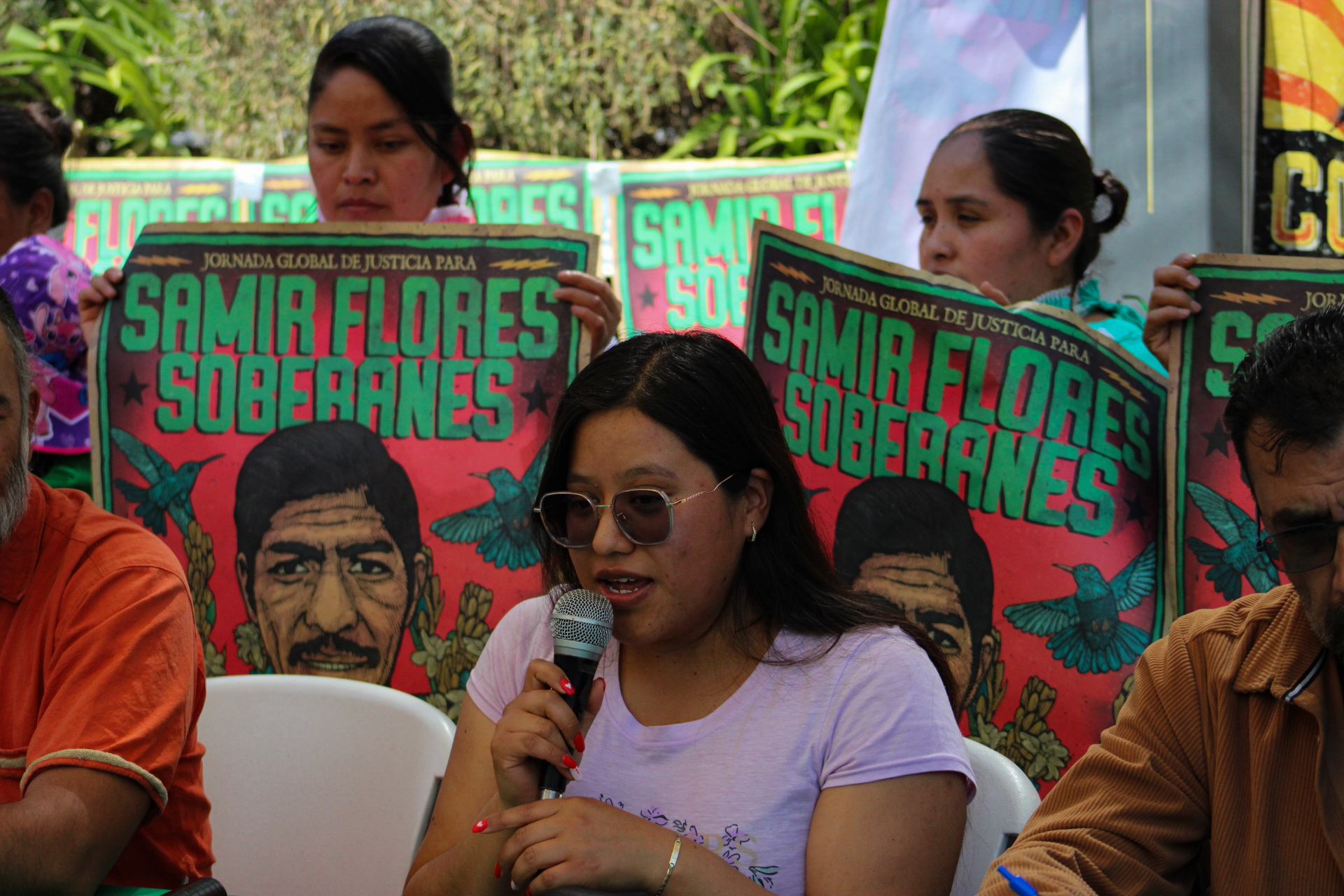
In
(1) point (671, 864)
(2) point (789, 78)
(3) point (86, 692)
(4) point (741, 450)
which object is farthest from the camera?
(2) point (789, 78)

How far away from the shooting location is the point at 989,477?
2572 millimetres

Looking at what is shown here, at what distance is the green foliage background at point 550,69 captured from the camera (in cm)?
818

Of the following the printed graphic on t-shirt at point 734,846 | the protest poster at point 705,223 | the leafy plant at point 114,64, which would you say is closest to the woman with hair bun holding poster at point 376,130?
the printed graphic on t-shirt at point 734,846

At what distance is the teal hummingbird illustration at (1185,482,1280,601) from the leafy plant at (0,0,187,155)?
27.1ft

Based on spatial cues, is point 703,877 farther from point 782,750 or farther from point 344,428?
point 344,428

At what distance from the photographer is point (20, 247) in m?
3.27

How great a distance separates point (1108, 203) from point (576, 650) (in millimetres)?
2042

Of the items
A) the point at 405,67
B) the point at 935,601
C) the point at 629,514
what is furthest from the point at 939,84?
the point at 629,514

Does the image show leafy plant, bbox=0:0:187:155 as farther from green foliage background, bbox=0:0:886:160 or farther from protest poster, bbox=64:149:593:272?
protest poster, bbox=64:149:593:272

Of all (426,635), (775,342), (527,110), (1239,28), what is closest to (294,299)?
(426,635)

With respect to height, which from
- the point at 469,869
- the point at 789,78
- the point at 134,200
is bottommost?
the point at 469,869

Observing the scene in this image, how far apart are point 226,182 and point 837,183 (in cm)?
295

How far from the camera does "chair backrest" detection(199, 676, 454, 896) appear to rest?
2.24 meters

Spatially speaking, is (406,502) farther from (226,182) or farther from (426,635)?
(226,182)
